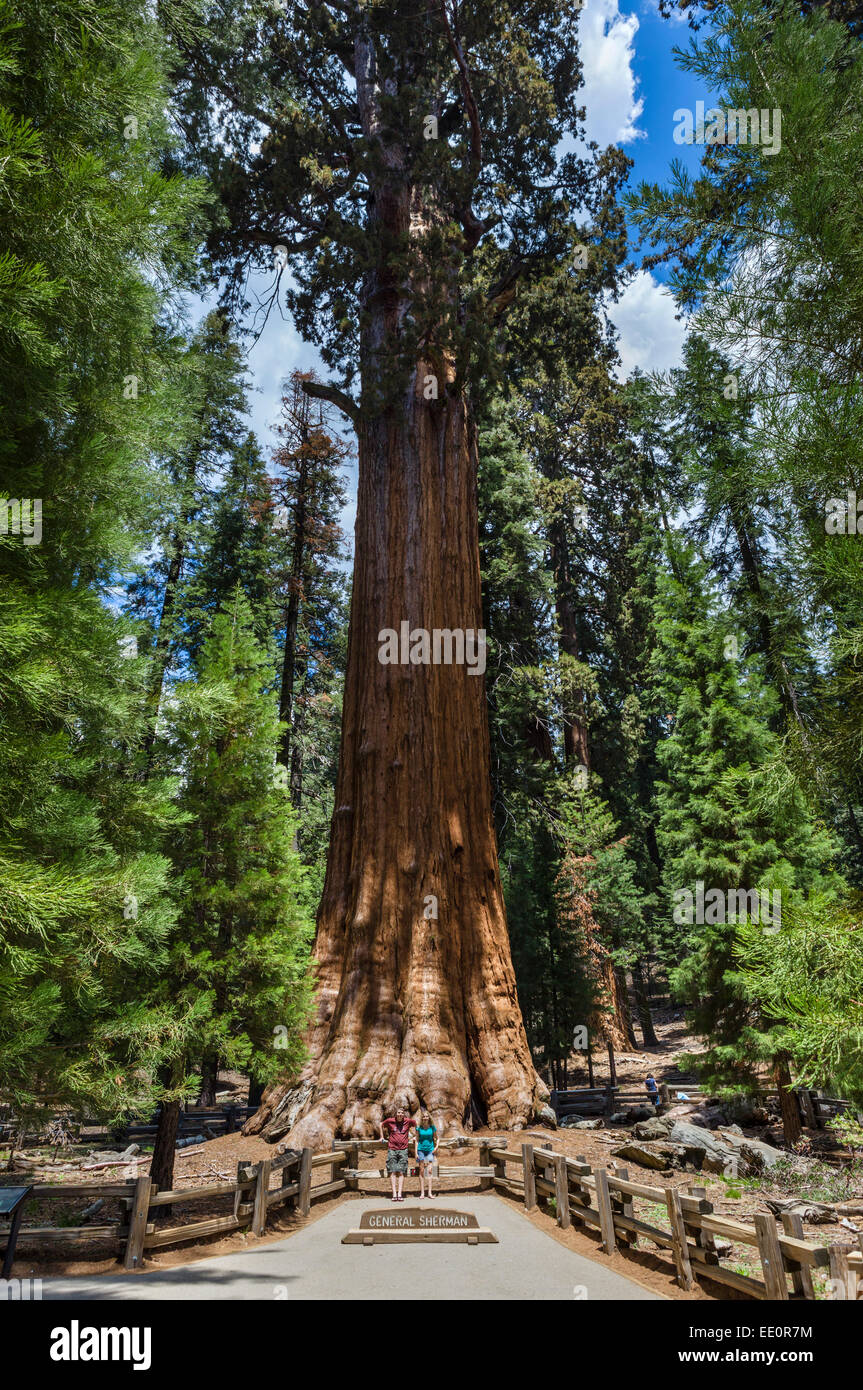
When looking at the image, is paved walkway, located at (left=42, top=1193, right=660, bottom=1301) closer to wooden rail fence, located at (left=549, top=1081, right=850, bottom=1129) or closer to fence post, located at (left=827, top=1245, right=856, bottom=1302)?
fence post, located at (left=827, top=1245, right=856, bottom=1302)

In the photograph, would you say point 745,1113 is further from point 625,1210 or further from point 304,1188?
point 304,1188

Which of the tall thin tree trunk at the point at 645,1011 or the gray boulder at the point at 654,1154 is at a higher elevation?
the gray boulder at the point at 654,1154

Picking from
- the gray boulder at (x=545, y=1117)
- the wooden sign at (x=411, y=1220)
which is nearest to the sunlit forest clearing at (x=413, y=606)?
the gray boulder at (x=545, y=1117)

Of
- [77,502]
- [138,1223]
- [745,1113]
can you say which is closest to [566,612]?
[745,1113]

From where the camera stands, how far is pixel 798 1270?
4.54 metres

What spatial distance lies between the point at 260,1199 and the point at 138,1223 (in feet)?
5.15

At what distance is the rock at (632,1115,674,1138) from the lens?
1340 cm

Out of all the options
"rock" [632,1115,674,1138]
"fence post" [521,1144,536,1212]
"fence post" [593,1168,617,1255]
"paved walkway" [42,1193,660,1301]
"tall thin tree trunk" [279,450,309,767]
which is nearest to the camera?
"paved walkway" [42,1193,660,1301]

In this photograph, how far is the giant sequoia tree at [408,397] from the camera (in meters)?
11.4

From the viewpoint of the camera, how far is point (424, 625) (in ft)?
43.4

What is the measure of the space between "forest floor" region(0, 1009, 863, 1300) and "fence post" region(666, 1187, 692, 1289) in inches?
3.9
